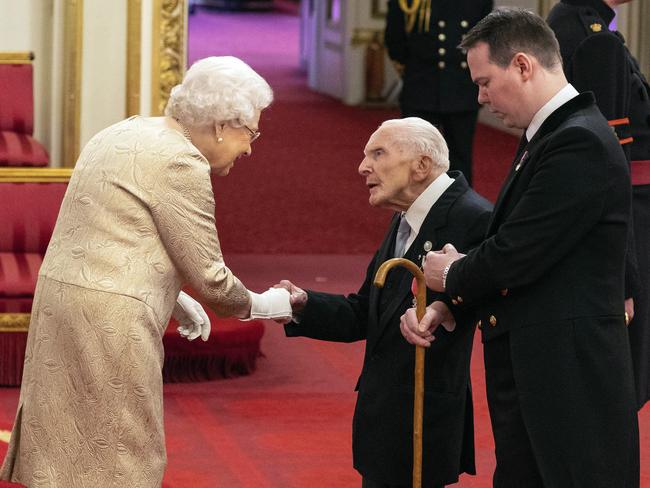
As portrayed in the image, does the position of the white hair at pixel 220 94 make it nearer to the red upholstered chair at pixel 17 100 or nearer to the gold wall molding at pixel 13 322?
the gold wall molding at pixel 13 322

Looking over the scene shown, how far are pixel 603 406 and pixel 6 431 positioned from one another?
2.57m

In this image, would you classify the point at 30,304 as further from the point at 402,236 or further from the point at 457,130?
the point at 457,130

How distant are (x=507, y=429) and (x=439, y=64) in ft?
16.4

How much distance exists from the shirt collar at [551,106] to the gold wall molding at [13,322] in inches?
119

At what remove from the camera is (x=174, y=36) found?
627cm

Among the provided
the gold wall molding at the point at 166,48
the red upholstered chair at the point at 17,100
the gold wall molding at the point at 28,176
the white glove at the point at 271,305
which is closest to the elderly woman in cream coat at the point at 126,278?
the white glove at the point at 271,305

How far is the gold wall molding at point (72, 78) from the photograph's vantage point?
20.7ft

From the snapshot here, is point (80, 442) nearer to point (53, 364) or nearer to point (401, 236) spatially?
point (53, 364)

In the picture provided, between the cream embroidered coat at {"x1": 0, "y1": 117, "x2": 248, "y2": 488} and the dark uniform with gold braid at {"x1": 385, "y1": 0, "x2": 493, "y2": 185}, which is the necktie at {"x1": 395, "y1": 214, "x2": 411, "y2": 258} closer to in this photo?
the cream embroidered coat at {"x1": 0, "y1": 117, "x2": 248, "y2": 488}

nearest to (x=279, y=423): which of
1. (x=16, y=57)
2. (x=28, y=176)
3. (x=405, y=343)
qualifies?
(x=28, y=176)

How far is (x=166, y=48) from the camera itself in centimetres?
628

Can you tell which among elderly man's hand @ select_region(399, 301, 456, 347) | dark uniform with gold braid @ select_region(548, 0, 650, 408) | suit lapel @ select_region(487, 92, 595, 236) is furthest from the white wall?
suit lapel @ select_region(487, 92, 595, 236)

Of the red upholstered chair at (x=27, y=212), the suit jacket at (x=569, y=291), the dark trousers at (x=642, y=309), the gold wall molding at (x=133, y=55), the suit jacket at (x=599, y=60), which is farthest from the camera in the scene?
the gold wall molding at (x=133, y=55)

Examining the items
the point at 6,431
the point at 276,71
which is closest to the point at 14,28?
the point at 6,431
